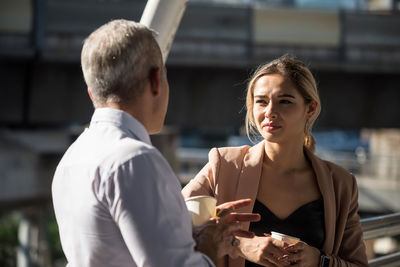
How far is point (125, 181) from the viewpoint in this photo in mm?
1646

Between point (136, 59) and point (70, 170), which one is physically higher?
point (136, 59)

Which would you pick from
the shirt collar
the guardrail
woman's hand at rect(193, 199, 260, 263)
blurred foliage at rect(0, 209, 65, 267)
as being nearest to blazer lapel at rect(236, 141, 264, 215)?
woman's hand at rect(193, 199, 260, 263)

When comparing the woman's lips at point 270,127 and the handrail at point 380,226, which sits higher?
the woman's lips at point 270,127

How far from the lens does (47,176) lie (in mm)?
15398

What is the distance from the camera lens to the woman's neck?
270cm

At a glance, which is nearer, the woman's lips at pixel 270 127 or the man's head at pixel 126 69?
the man's head at pixel 126 69

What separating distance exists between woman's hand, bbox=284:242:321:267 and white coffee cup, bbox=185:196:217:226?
486 mm

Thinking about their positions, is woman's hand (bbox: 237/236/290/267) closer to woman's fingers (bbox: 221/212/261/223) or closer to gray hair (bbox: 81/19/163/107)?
woman's fingers (bbox: 221/212/261/223)

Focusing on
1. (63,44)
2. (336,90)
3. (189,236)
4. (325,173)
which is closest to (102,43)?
(189,236)

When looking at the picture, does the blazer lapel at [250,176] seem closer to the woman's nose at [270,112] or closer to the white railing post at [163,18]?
the woman's nose at [270,112]

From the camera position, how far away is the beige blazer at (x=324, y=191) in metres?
2.54

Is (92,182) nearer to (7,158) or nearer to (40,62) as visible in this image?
(40,62)

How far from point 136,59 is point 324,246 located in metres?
1.26

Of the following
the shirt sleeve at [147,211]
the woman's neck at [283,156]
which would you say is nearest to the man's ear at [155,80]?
the shirt sleeve at [147,211]
